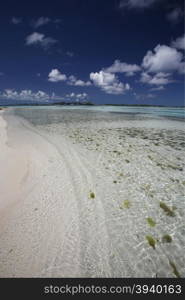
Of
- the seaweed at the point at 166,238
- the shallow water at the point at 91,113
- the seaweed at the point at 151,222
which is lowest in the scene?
the seaweed at the point at 166,238

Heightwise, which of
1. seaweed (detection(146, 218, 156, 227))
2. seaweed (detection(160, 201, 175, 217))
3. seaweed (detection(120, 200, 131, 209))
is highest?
seaweed (detection(120, 200, 131, 209))

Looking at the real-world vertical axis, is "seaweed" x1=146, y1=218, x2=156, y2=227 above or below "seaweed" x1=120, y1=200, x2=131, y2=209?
below

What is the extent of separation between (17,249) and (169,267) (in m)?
3.04

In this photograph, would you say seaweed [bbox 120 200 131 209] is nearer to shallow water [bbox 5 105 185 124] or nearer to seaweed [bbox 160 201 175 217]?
seaweed [bbox 160 201 175 217]

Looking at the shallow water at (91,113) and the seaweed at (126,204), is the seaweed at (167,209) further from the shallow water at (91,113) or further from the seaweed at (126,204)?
the shallow water at (91,113)

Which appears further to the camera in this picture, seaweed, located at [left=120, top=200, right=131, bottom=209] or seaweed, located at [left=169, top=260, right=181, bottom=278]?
seaweed, located at [left=120, top=200, right=131, bottom=209]

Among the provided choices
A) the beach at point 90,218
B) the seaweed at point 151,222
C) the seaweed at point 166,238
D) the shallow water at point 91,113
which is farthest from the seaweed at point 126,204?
the shallow water at point 91,113

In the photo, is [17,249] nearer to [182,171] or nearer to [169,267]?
[169,267]

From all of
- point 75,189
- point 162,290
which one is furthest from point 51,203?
point 162,290

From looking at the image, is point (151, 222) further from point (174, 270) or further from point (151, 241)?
point (174, 270)

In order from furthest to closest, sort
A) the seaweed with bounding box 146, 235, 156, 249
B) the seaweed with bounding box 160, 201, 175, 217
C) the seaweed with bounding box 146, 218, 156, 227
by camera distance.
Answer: the seaweed with bounding box 160, 201, 175, 217, the seaweed with bounding box 146, 218, 156, 227, the seaweed with bounding box 146, 235, 156, 249

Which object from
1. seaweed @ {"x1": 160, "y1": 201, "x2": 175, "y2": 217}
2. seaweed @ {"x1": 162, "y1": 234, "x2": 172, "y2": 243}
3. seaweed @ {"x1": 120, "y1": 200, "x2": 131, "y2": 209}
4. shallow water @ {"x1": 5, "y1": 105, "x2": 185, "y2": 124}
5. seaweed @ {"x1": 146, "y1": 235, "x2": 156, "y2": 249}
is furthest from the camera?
shallow water @ {"x1": 5, "y1": 105, "x2": 185, "y2": 124}

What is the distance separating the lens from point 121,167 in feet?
22.1

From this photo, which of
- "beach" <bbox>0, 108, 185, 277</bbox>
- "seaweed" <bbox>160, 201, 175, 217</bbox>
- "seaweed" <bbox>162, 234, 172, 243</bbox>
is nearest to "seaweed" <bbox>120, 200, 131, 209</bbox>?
"beach" <bbox>0, 108, 185, 277</bbox>
